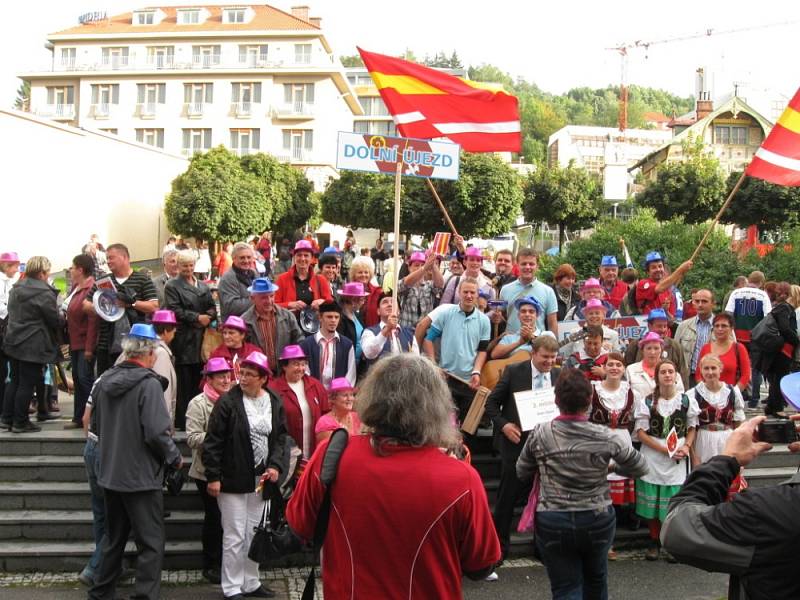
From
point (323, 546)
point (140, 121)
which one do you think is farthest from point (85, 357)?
point (140, 121)

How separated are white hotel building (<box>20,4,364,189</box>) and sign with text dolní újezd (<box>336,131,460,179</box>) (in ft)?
177

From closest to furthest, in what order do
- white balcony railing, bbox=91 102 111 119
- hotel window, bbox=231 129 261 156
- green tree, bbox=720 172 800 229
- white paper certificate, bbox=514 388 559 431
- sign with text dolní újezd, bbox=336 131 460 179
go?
white paper certificate, bbox=514 388 559 431 → sign with text dolní újezd, bbox=336 131 460 179 → green tree, bbox=720 172 800 229 → hotel window, bbox=231 129 261 156 → white balcony railing, bbox=91 102 111 119

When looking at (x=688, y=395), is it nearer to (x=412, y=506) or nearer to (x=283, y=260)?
(x=412, y=506)

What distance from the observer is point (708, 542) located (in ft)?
8.79

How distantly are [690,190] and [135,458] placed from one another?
3464cm

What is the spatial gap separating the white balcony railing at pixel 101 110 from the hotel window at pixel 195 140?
22.0ft

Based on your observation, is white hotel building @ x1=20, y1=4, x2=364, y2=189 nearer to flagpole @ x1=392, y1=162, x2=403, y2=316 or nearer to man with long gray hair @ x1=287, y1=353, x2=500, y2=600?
flagpole @ x1=392, y1=162, x2=403, y2=316

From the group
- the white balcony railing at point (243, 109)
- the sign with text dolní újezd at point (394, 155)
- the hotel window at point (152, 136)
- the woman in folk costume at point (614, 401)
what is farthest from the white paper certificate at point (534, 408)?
the hotel window at point (152, 136)

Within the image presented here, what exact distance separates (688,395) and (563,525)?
3.04m

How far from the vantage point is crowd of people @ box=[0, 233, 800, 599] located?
5293 millimetres

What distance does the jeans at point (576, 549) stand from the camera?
4848 mm

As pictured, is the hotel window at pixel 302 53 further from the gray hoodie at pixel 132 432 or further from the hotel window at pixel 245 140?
the gray hoodie at pixel 132 432

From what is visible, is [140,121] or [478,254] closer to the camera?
[478,254]

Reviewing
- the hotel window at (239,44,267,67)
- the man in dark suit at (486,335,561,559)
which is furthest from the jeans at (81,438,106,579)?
the hotel window at (239,44,267,67)
